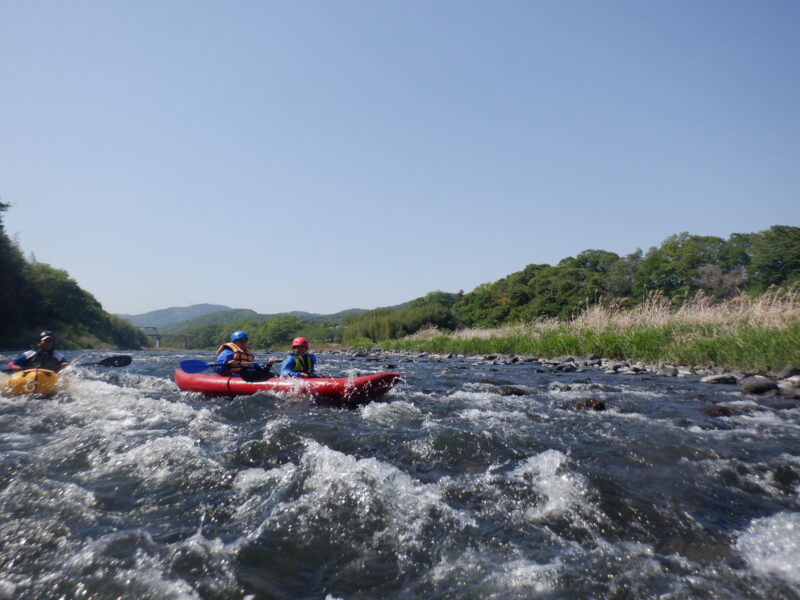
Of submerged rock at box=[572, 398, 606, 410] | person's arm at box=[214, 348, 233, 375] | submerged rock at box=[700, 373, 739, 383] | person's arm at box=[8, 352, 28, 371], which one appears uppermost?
person's arm at box=[8, 352, 28, 371]

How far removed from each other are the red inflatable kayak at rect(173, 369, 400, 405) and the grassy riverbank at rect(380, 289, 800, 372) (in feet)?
23.4

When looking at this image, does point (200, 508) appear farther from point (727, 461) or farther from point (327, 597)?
point (727, 461)

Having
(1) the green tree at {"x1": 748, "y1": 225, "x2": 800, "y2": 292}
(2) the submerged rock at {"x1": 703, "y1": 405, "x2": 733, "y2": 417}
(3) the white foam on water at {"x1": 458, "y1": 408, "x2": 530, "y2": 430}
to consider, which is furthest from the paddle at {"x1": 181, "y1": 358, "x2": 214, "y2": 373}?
(1) the green tree at {"x1": 748, "y1": 225, "x2": 800, "y2": 292}

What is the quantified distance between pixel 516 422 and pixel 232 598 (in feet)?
12.6

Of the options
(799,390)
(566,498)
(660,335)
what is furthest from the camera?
(660,335)

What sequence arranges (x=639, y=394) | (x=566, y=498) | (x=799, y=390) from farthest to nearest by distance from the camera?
1. (x=639, y=394)
2. (x=799, y=390)
3. (x=566, y=498)

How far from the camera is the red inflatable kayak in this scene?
6.54 meters

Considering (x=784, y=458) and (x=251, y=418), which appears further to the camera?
(x=251, y=418)

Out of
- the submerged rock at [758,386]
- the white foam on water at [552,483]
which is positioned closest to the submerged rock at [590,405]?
the white foam on water at [552,483]

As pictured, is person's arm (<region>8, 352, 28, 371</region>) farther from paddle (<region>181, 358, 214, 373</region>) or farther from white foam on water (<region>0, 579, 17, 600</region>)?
white foam on water (<region>0, 579, 17, 600</region>)

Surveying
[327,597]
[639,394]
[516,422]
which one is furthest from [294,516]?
[639,394]

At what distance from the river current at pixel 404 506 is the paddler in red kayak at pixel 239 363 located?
2102 millimetres

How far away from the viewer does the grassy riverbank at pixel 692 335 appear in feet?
29.5

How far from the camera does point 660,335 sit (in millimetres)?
11422
